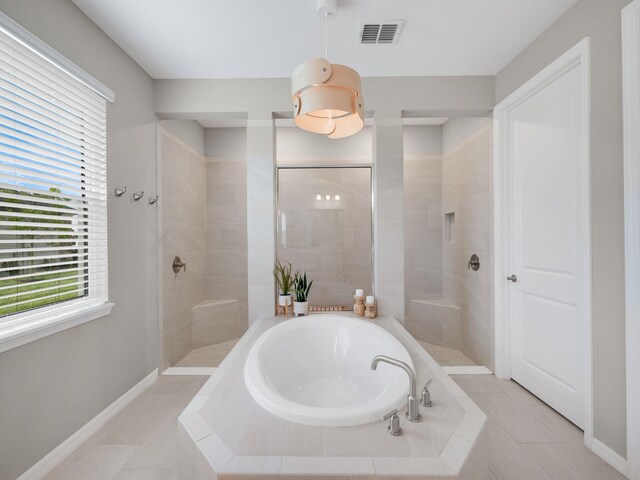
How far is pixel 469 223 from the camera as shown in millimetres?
3084

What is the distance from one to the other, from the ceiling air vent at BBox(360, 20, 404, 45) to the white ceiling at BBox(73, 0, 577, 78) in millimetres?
39

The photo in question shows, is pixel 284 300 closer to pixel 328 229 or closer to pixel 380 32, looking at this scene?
pixel 328 229

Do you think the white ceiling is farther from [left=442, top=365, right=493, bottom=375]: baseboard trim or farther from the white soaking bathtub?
[left=442, top=365, right=493, bottom=375]: baseboard trim

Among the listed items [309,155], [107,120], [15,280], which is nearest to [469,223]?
[309,155]

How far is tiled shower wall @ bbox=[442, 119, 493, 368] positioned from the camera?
2.77m

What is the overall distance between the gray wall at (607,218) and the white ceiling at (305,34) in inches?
12.6

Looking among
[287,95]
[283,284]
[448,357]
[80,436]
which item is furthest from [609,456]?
[287,95]

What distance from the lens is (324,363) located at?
2193mm

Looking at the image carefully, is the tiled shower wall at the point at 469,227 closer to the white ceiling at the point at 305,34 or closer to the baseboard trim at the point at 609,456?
the white ceiling at the point at 305,34

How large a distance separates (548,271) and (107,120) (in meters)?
2.94

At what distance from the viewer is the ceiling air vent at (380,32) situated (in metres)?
1.97

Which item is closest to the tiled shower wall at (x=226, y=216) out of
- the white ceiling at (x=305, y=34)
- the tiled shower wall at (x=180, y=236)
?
the tiled shower wall at (x=180, y=236)

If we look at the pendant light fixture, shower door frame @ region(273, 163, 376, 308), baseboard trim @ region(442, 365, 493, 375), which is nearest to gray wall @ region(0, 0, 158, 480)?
shower door frame @ region(273, 163, 376, 308)

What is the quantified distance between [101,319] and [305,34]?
2.15 m
